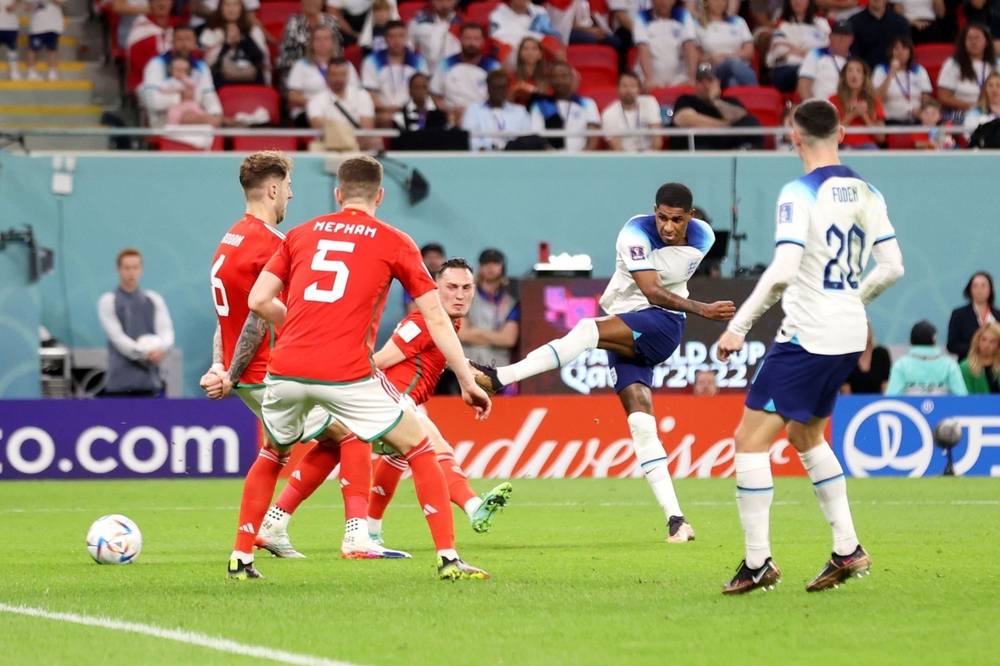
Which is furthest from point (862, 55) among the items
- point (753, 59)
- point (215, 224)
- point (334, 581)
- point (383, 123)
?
point (334, 581)

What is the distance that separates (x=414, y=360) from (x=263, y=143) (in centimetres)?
903

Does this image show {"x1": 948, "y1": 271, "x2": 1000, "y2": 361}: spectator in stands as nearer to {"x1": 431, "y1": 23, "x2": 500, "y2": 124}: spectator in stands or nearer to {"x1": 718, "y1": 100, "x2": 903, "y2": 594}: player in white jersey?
{"x1": 431, "y1": 23, "x2": 500, "y2": 124}: spectator in stands

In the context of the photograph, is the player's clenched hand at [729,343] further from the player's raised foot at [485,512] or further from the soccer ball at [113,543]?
the soccer ball at [113,543]

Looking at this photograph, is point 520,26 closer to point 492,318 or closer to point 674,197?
point 492,318

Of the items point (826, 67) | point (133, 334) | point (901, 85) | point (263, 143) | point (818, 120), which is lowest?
point (133, 334)

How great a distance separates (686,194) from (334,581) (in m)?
3.64

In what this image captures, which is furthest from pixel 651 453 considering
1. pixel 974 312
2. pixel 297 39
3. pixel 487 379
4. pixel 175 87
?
pixel 297 39

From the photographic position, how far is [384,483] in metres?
9.12

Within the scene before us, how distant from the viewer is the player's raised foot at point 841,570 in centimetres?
686

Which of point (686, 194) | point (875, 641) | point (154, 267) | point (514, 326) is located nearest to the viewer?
point (875, 641)

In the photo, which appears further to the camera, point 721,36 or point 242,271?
point 721,36

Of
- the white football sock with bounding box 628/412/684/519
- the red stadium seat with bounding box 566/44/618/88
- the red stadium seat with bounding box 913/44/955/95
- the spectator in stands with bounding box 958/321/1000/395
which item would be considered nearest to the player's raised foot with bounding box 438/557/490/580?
the white football sock with bounding box 628/412/684/519

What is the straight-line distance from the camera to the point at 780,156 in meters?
18.2

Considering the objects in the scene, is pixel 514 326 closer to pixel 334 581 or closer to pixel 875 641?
pixel 334 581
